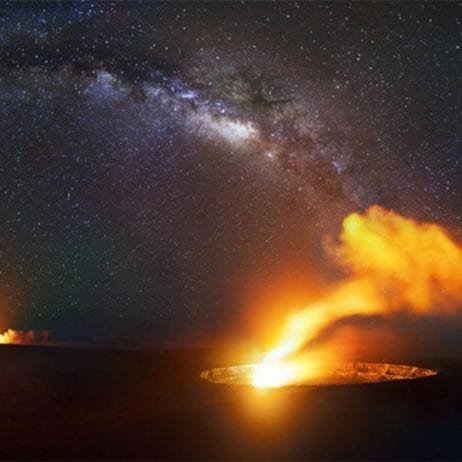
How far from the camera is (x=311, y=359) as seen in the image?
32.6 m

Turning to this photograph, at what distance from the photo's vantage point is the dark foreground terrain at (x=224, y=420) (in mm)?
14164

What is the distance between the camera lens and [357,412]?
17.2 metres

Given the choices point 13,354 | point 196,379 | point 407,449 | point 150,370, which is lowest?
point 407,449

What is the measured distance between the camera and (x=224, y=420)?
1684 centimetres

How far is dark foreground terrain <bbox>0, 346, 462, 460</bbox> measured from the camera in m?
14.2

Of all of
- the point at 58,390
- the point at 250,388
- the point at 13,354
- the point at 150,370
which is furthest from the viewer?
the point at 13,354

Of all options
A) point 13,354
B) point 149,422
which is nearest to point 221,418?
point 149,422

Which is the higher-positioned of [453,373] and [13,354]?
[13,354]

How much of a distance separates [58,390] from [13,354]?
1634 centimetres

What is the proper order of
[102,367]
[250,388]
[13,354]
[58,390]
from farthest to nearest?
[13,354] → [102,367] → [58,390] → [250,388]

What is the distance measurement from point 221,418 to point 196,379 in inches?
321

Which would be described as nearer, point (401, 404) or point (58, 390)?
point (401, 404)

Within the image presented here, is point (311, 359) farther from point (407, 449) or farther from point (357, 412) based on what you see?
point (407, 449)

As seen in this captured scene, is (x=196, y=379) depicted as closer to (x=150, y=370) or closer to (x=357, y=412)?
Answer: (x=150, y=370)
